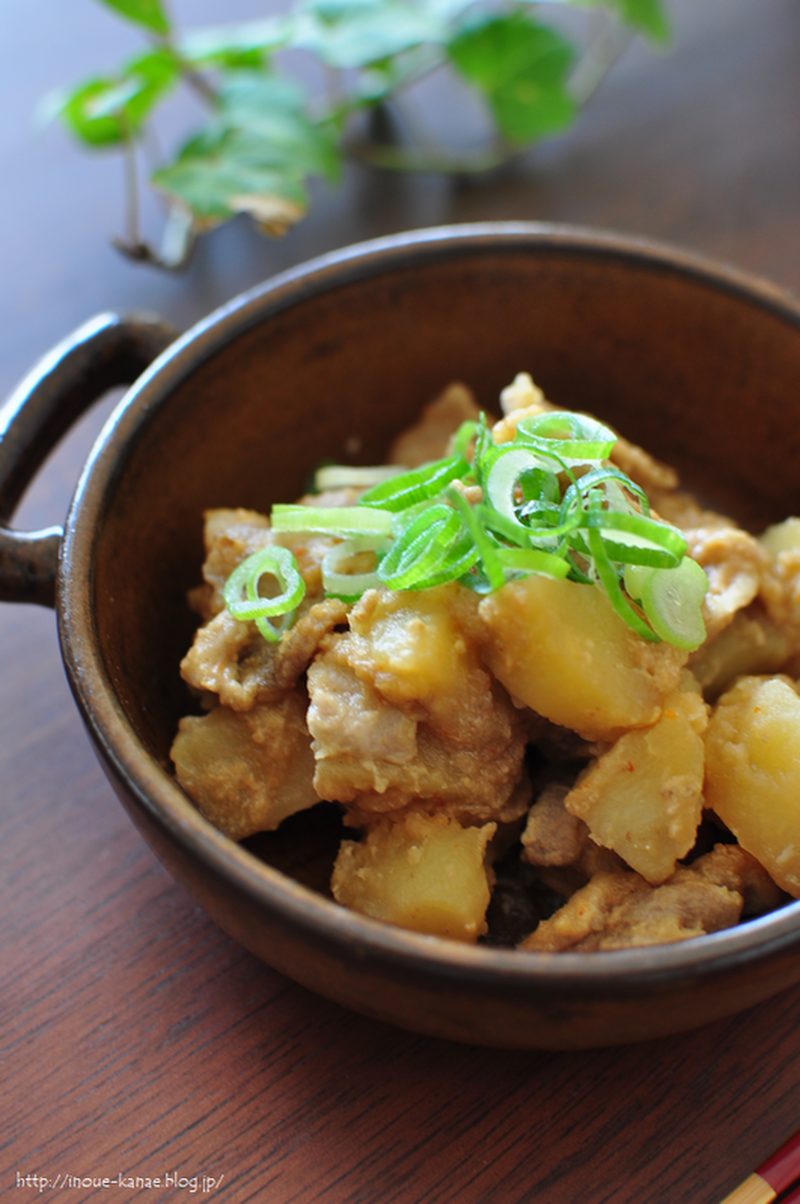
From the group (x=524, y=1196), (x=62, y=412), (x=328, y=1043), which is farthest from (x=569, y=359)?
(x=524, y=1196)

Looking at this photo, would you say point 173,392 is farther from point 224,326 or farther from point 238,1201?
point 238,1201

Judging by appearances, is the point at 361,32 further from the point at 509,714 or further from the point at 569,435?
the point at 509,714

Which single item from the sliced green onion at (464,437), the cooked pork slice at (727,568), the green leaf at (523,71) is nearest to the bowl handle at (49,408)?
the sliced green onion at (464,437)

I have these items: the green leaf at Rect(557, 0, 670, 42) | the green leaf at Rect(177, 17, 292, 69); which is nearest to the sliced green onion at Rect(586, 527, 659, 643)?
the green leaf at Rect(177, 17, 292, 69)

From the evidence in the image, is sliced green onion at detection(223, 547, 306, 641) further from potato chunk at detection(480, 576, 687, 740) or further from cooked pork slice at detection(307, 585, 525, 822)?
potato chunk at detection(480, 576, 687, 740)

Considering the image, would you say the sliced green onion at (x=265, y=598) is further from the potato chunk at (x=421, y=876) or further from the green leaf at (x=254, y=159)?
the green leaf at (x=254, y=159)

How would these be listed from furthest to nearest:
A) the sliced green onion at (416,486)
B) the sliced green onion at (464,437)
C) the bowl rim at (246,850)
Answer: the sliced green onion at (464,437), the sliced green onion at (416,486), the bowl rim at (246,850)
